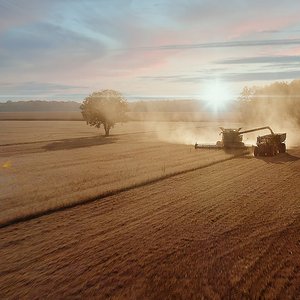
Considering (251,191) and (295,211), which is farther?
(251,191)

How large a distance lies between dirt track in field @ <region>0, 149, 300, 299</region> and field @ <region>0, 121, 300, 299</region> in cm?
3

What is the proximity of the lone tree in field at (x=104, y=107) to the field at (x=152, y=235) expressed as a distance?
35.1 meters

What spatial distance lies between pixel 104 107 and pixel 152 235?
45.8 metres

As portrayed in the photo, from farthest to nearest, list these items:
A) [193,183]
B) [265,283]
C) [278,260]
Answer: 1. [193,183]
2. [278,260]
3. [265,283]

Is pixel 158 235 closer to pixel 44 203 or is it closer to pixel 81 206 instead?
pixel 81 206

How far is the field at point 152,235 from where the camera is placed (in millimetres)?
8555

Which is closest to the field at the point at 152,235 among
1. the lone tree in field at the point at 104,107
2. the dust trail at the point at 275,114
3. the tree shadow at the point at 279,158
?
the tree shadow at the point at 279,158

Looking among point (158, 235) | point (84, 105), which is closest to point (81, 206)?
point (158, 235)

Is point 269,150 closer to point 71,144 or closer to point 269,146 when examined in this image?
point 269,146

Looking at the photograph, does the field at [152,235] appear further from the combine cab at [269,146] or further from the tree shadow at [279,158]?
the combine cab at [269,146]

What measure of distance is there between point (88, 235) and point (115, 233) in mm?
837

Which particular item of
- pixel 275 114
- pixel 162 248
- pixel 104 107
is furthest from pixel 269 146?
pixel 275 114

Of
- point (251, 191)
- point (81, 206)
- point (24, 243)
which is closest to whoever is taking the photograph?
point (24, 243)

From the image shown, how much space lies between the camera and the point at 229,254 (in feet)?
33.1
